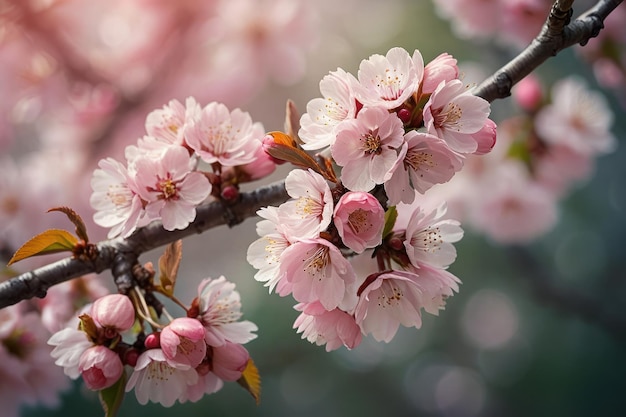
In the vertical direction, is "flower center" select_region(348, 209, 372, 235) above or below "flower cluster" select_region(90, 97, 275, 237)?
below

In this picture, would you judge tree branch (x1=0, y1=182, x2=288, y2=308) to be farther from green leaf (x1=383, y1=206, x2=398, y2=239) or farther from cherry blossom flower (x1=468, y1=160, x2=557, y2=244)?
cherry blossom flower (x1=468, y1=160, x2=557, y2=244)

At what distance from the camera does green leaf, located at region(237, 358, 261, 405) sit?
589 millimetres

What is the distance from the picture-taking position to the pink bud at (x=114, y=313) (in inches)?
21.4

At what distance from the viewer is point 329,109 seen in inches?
20.8

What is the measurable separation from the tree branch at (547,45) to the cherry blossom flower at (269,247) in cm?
21

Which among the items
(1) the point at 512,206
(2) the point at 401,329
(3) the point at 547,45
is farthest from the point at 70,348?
(2) the point at 401,329

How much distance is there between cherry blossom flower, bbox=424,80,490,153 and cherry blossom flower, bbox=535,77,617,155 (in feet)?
2.50

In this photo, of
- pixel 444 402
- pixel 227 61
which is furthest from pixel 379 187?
pixel 444 402

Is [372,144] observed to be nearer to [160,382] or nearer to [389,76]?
[389,76]

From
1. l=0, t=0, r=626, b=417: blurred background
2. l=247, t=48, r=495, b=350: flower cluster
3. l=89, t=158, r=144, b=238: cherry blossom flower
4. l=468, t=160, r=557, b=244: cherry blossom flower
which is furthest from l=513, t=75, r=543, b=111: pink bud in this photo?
l=89, t=158, r=144, b=238: cherry blossom flower

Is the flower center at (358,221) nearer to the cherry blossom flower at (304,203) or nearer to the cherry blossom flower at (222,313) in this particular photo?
the cherry blossom flower at (304,203)

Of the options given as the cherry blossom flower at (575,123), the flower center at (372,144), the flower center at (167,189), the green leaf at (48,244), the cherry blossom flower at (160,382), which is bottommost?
the cherry blossom flower at (160,382)

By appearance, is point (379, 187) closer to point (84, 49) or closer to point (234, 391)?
point (84, 49)

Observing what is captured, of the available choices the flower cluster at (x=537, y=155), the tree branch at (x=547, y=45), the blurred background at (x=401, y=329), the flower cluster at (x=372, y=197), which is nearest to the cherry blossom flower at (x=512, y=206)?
the flower cluster at (x=537, y=155)
